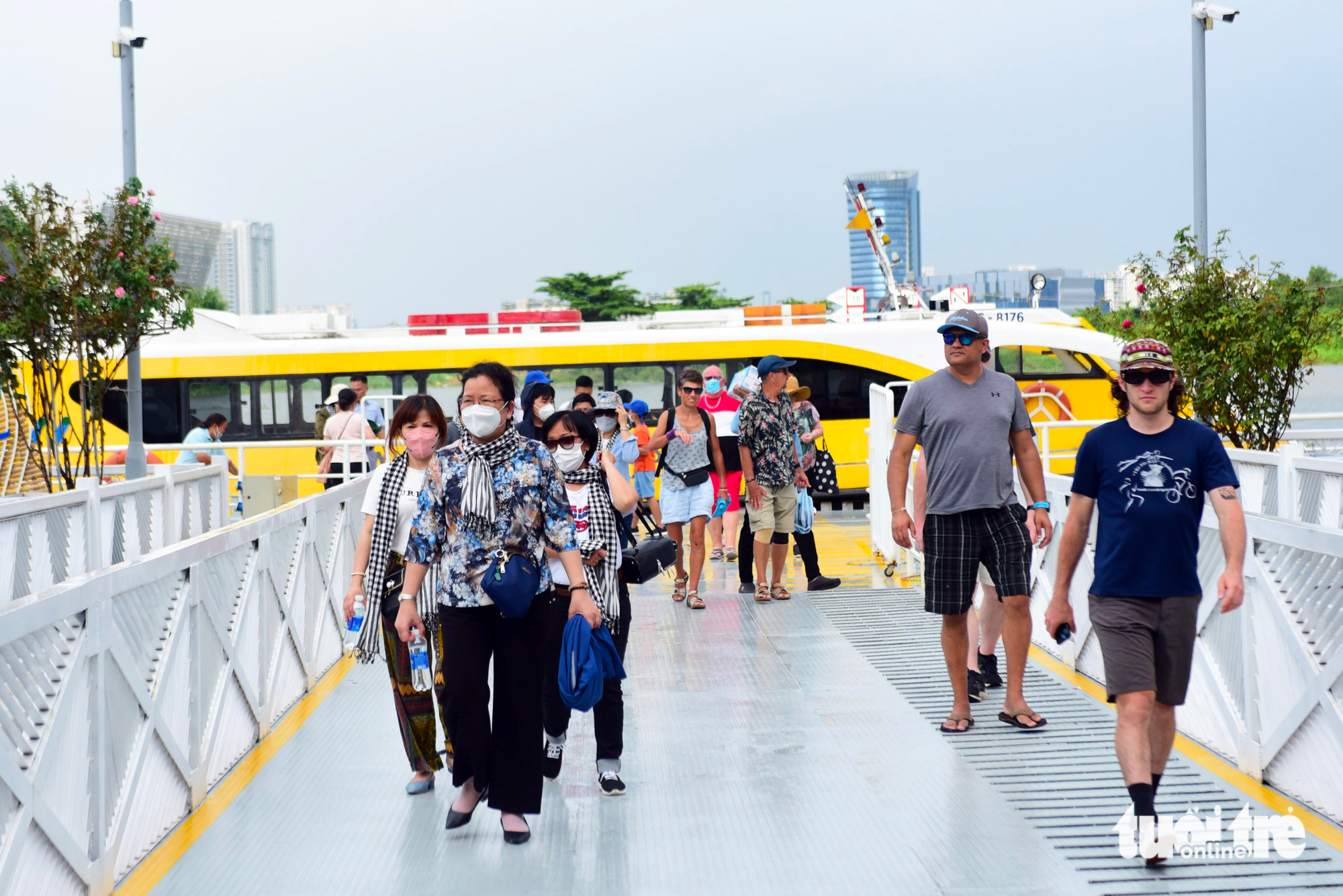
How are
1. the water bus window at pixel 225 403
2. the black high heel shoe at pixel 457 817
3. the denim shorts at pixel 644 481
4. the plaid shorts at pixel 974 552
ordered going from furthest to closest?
1. the water bus window at pixel 225 403
2. the denim shorts at pixel 644 481
3. the plaid shorts at pixel 974 552
4. the black high heel shoe at pixel 457 817

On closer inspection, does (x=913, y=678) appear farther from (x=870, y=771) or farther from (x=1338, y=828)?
(x=1338, y=828)

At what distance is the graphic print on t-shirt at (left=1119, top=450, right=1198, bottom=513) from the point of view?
4156mm

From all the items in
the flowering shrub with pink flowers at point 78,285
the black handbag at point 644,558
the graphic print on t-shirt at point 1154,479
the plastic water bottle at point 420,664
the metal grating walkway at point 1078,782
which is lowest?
the metal grating walkway at point 1078,782

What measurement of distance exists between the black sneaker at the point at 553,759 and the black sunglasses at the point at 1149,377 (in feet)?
8.97

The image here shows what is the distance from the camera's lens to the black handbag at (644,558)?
5531 millimetres

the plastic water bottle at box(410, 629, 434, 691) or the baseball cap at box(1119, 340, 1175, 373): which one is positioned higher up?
the baseball cap at box(1119, 340, 1175, 373)

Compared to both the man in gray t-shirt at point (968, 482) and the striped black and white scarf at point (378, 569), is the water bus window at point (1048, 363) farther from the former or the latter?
the striped black and white scarf at point (378, 569)

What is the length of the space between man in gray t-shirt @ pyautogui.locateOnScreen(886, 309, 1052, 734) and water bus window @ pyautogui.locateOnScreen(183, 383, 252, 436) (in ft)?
54.7

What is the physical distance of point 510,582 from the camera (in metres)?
4.20

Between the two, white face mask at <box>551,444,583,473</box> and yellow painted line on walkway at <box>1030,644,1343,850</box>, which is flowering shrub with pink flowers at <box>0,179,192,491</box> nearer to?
white face mask at <box>551,444,583,473</box>

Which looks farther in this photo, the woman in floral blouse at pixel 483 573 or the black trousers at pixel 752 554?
the black trousers at pixel 752 554

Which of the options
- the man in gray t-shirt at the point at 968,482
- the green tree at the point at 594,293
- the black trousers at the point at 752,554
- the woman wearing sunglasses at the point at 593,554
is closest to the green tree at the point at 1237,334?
the black trousers at the point at 752,554

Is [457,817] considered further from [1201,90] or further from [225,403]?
[225,403]

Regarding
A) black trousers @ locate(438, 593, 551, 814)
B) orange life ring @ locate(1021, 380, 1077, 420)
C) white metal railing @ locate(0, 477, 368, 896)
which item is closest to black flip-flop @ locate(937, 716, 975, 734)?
black trousers @ locate(438, 593, 551, 814)
